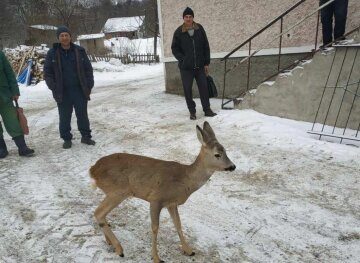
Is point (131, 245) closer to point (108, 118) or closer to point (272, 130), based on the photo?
point (272, 130)

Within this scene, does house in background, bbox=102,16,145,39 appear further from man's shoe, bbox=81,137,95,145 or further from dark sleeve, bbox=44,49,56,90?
dark sleeve, bbox=44,49,56,90

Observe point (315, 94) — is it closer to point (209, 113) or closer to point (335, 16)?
point (335, 16)

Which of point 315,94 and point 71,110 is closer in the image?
point 71,110

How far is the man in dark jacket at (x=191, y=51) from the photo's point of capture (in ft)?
25.4

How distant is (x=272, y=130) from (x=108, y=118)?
4.46 meters

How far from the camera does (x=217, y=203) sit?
434 centimetres

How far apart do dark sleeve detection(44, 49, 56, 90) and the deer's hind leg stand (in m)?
3.73

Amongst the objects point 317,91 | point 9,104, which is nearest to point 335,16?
point 317,91

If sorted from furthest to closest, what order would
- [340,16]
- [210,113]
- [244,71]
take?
[244,71] → [210,113] → [340,16]

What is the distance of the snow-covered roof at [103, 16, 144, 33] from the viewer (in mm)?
64938

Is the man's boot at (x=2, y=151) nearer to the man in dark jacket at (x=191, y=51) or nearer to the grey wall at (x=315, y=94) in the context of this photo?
the man in dark jacket at (x=191, y=51)

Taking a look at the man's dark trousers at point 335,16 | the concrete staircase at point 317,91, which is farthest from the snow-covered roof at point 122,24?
the man's dark trousers at point 335,16

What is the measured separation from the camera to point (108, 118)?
9.27 m

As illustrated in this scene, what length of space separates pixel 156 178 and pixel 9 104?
4444 millimetres
